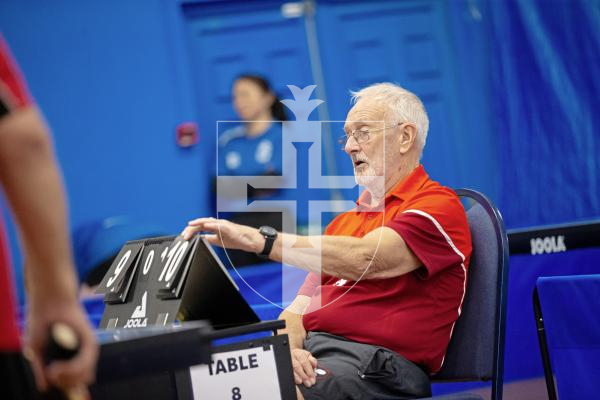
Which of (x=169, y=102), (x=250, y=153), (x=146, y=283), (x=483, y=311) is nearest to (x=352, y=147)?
(x=483, y=311)

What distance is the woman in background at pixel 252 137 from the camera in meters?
4.71

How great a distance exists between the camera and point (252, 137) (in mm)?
5008

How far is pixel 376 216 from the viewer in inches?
105

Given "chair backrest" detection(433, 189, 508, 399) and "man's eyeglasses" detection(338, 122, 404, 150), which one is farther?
"man's eyeglasses" detection(338, 122, 404, 150)

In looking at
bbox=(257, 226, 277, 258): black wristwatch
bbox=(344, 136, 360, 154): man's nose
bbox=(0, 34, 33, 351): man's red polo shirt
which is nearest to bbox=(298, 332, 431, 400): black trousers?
bbox=(257, 226, 277, 258): black wristwatch

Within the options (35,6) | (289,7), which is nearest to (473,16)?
(289,7)

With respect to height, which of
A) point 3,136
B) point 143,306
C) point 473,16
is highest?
point 473,16

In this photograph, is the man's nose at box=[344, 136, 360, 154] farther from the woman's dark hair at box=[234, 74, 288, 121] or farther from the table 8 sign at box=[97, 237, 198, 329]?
the woman's dark hair at box=[234, 74, 288, 121]

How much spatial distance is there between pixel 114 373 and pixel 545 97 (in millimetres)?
Result: 4816

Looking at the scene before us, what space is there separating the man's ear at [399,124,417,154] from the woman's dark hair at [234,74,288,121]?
2.66m

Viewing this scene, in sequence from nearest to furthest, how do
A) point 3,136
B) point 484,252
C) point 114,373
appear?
point 3,136 → point 114,373 → point 484,252

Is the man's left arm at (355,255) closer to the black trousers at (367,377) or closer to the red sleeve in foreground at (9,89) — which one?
the black trousers at (367,377)

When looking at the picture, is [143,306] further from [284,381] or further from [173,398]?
[284,381]

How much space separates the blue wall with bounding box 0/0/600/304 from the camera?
5715 millimetres
